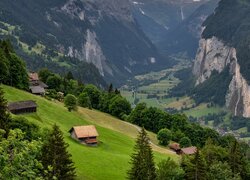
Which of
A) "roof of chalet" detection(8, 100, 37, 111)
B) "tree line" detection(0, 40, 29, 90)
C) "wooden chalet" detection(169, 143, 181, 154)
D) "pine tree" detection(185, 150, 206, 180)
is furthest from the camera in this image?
"wooden chalet" detection(169, 143, 181, 154)

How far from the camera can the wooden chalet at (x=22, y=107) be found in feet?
338

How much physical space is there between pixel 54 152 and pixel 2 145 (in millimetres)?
30367

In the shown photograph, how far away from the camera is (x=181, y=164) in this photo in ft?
296

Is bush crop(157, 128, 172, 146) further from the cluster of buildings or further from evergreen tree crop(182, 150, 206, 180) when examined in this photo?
evergreen tree crop(182, 150, 206, 180)

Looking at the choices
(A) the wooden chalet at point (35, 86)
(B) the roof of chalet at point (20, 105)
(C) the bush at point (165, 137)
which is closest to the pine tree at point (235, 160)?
(C) the bush at point (165, 137)

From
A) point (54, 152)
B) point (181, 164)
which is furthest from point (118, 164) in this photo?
point (54, 152)

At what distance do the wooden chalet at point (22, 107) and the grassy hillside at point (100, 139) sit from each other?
1753 mm

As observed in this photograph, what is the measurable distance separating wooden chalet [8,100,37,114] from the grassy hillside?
1.75 meters

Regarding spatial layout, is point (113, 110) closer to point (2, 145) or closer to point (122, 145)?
point (122, 145)

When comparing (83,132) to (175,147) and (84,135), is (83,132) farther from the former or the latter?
(175,147)

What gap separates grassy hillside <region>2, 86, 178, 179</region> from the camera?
86.4 meters

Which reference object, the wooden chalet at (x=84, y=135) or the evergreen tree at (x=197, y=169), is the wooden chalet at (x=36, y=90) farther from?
the evergreen tree at (x=197, y=169)

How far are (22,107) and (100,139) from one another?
21.1m

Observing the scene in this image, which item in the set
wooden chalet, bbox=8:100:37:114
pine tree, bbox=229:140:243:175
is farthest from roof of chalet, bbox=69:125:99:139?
pine tree, bbox=229:140:243:175
